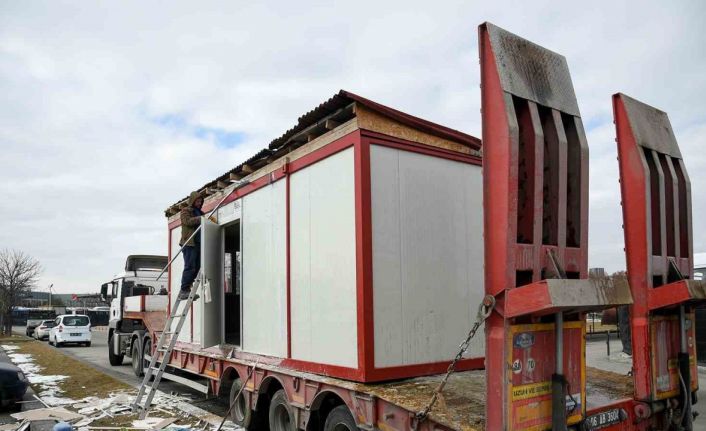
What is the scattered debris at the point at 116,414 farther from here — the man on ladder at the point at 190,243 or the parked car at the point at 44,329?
the parked car at the point at 44,329

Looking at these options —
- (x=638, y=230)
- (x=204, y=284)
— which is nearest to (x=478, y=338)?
(x=638, y=230)

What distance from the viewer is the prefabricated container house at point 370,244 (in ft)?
17.8

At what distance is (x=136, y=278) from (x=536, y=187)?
15.6m

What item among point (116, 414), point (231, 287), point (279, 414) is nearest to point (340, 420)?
point (279, 414)

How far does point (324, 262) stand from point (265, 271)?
1728 millimetres

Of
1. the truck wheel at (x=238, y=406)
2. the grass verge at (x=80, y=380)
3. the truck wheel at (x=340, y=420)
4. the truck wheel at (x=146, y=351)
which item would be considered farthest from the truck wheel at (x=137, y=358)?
the truck wheel at (x=340, y=420)

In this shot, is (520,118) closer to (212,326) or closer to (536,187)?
(536,187)

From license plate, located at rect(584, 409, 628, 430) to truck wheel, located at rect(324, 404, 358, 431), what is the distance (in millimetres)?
2056

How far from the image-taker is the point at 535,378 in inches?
155

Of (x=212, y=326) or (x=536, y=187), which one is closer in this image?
(x=536, y=187)

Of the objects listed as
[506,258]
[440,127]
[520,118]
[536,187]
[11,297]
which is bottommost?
[11,297]

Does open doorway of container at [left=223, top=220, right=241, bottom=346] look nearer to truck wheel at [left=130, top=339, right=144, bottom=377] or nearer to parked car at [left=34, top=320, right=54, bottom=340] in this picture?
truck wheel at [left=130, top=339, right=144, bottom=377]

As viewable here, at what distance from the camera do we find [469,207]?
6.38m

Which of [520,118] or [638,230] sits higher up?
[520,118]
